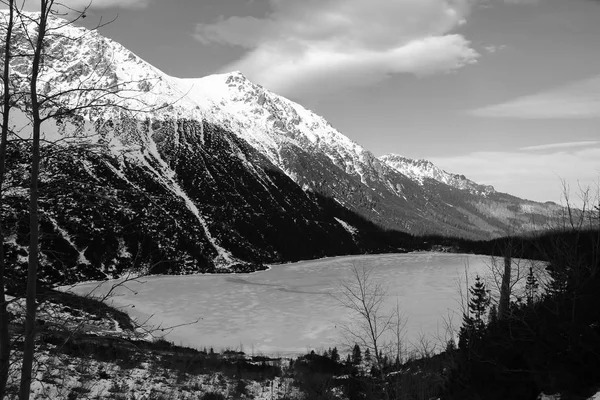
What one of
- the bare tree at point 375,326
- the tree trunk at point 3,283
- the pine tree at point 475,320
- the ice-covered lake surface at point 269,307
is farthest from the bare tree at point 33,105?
the ice-covered lake surface at point 269,307

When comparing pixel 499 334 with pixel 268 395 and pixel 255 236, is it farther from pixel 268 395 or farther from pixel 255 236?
pixel 255 236

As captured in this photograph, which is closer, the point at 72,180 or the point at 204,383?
the point at 72,180

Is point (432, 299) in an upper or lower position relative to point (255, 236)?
lower

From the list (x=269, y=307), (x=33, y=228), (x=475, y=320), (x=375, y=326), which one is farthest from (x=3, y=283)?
(x=269, y=307)

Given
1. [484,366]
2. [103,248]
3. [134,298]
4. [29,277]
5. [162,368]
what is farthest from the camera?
[103,248]

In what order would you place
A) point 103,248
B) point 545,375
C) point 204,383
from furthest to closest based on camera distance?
point 103,248
point 204,383
point 545,375

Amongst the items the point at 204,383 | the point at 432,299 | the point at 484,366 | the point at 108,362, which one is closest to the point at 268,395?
the point at 204,383

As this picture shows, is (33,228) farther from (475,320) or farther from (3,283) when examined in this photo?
(475,320)
